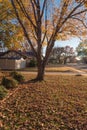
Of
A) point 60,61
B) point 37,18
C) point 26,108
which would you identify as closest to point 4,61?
point 37,18

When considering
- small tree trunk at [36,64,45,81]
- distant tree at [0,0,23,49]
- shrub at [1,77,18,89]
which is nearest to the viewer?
shrub at [1,77,18,89]

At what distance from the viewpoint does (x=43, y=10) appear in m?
15.7

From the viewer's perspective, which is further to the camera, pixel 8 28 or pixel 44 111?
pixel 8 28

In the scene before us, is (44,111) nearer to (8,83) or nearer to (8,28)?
(8,83)

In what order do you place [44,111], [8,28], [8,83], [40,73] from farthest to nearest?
1. [8,28]
2. [40,73]
3. [8,83]
4. [44,111]

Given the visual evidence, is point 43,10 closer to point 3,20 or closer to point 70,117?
point 3,20

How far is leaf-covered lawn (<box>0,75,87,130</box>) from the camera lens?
689 cm

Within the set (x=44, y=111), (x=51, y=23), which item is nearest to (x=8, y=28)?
(x=51, y=23)

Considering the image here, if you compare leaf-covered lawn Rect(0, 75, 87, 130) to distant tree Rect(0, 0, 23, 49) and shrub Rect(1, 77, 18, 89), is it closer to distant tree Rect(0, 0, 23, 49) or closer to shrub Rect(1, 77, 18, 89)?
shrub Rect(1, 77, 18, 89)

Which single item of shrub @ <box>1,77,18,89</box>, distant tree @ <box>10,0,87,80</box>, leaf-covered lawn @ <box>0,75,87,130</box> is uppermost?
distant tree @ <box>10,0,87,80</box>

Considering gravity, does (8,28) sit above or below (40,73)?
above

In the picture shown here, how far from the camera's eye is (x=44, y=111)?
8.21m

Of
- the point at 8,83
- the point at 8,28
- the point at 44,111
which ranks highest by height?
the point at 8,28

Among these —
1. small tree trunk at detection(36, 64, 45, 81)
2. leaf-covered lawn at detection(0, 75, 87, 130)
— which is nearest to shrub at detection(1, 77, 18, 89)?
leaf-covered lawn at detection(0, 75, 87, 130)
